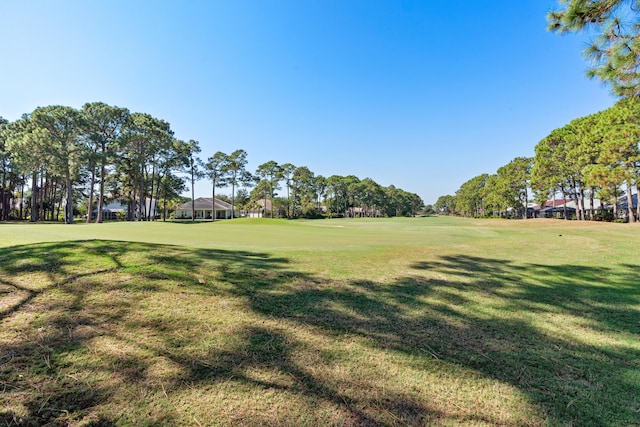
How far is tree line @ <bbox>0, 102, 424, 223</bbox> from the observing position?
102 feet

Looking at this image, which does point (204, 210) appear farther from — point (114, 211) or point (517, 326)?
point (517, 326)

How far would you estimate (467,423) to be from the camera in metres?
1.89

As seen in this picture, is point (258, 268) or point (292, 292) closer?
point (292, 292)

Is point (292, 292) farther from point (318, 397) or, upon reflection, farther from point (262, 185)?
point (262, 185)

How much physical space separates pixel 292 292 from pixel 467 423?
2749 mm

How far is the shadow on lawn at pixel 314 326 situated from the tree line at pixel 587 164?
6031 millimetres

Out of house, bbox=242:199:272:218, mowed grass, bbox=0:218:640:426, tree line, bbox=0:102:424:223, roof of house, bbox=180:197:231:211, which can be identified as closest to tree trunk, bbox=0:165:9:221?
tree line, bbox=0:102:424:223

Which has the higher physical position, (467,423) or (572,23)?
(572,23)

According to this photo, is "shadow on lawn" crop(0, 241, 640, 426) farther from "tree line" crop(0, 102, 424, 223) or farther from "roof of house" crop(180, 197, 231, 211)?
"roof of house" crop(180, 197, 231, 211)

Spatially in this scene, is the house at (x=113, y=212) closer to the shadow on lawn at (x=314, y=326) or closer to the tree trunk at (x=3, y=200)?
the tree trunk at (x=3, y=200)

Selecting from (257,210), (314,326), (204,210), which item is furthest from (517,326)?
(257,210)

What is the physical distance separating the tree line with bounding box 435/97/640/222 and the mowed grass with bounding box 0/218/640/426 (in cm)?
671

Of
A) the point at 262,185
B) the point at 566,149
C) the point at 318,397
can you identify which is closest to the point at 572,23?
the point at 318,397

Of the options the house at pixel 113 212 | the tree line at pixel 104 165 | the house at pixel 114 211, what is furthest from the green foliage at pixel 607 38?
the house at pixel 113 212
